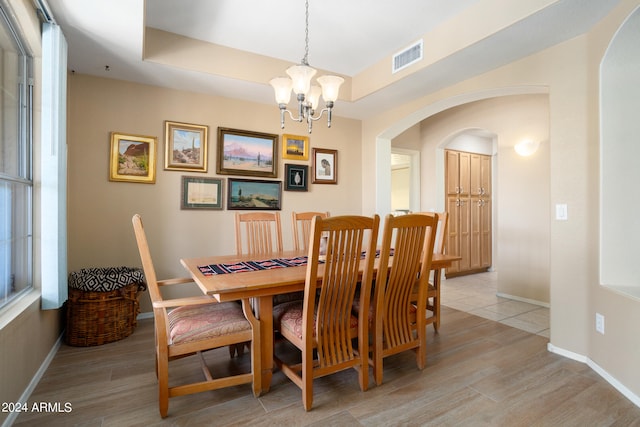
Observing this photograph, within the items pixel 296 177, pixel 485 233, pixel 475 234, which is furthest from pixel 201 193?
pixel 485 233

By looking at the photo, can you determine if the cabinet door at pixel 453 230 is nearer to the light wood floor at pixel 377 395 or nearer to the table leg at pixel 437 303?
the table leg at pixel 437 303

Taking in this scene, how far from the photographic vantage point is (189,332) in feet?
5.71

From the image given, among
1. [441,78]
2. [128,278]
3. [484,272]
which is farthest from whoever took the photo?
[484,272]

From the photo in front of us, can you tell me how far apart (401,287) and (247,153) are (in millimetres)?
2407

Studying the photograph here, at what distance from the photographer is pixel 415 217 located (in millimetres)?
1942

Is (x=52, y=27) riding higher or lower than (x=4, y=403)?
higher

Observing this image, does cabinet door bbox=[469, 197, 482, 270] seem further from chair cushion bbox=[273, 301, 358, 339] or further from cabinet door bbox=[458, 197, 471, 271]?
chair cushion bbox=[273, 301, 358, 339]

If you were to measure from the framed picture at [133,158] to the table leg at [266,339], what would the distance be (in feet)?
6.87

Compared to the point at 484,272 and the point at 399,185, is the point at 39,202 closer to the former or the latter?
the point at 399,185

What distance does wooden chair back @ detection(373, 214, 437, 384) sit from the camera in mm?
1923

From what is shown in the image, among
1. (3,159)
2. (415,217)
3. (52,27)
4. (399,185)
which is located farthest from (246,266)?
(399,185)

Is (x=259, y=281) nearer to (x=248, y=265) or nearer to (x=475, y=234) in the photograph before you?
(x=248, y=265)

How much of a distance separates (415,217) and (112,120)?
9.65ft

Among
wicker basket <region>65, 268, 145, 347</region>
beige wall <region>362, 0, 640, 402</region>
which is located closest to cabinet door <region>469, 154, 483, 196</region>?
beige wall <region>362, 0, 640, 402</region>
